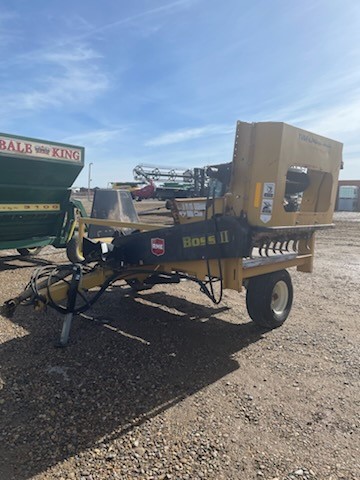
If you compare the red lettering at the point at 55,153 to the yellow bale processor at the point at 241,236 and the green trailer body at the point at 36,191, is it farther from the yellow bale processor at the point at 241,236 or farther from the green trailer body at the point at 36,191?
the yellow bale processor at the point at 241,236

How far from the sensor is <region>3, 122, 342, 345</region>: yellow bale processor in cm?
333

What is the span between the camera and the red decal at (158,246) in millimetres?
3694

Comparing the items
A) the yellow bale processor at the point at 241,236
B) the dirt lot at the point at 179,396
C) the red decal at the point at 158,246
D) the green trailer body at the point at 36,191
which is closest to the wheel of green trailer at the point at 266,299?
the yellow bale processor at the point at 241,236

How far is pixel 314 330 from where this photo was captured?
13.9ft

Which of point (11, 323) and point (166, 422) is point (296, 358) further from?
point (11, 323)

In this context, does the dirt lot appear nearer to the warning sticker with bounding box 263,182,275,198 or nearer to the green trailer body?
the warning sticker with bounding box 263,182,275,198

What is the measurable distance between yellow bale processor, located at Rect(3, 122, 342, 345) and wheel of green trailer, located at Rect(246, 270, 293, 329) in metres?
0.01

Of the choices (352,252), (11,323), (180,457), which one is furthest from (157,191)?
(180,457)

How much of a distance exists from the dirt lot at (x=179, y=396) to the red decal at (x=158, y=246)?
84cm

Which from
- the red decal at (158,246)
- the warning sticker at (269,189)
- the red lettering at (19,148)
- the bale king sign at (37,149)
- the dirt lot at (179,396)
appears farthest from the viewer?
the red lettering at (19,148)

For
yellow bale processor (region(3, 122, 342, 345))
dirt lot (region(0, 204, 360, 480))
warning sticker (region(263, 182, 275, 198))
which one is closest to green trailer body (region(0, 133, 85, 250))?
yellow bale processor (region(3, 122, 342, 345))

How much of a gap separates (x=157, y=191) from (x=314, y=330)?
26.2 m

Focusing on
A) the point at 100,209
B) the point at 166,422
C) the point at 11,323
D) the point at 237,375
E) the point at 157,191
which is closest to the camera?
the point at 166,422

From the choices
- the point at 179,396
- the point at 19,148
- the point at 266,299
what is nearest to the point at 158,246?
the point at 266,299
